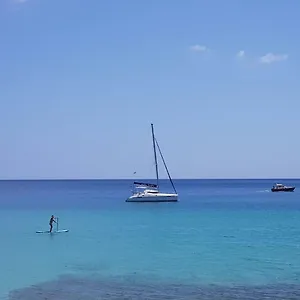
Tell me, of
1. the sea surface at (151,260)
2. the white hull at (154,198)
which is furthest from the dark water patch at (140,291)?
the white hull at (154,198)

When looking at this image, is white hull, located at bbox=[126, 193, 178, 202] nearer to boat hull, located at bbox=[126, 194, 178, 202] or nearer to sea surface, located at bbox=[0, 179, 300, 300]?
boat hull, located at bbox=[126, 194, 178, 202]

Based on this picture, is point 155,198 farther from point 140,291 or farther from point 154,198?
point 140,291

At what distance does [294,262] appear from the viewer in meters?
30.1

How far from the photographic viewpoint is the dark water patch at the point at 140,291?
21719 mm

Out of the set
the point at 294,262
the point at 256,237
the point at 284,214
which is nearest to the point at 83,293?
the point at 294,262

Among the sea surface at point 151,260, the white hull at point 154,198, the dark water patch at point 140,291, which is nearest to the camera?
the dark water patch at point 140,291

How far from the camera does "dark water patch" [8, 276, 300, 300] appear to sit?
21.7 meters

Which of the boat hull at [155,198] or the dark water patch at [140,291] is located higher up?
the boat hull at [155,198]

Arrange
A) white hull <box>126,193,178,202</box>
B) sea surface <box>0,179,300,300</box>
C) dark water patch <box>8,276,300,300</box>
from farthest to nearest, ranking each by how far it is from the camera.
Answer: white hull <box>126,193,178,202</box> → sea surface <box>0,179,300,300</box> → dark water patch <box>8,276,300,300</box>

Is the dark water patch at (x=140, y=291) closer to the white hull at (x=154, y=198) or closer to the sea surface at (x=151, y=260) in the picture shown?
the sea surface at (x=151, y=260)

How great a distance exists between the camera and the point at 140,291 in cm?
2266

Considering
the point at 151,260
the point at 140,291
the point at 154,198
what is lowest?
the point at 140,291

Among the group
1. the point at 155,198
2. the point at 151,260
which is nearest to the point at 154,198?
the point at 155,198

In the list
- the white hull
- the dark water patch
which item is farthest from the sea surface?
the white hull
